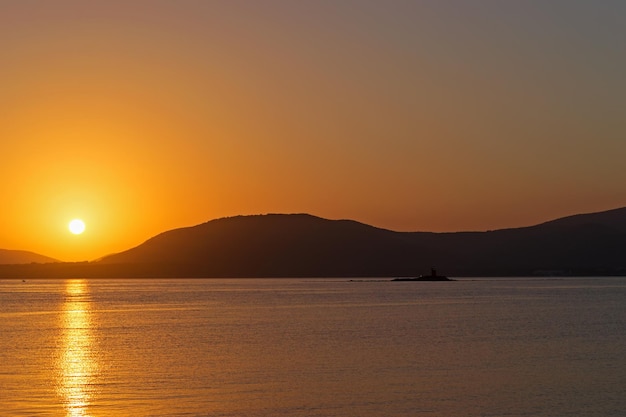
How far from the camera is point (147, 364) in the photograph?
43969mm

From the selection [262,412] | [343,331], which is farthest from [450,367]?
[343,331]

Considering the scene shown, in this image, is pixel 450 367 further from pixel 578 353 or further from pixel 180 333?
pixel 180 333

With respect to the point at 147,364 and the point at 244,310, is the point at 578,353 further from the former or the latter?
the point at 244,310

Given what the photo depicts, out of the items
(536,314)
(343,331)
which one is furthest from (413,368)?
(536,314)

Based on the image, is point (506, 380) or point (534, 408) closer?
point (534, 408)

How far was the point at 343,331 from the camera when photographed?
6316cm

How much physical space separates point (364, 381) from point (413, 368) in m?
5.01

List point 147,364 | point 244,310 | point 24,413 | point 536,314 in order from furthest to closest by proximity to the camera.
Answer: point 244,310 → point 536,314 → point 147,364 → point 24,413

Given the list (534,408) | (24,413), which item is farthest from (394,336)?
(24,413)

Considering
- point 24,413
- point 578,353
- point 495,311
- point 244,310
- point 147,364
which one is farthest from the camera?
point 244,310

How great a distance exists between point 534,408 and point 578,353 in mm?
18055

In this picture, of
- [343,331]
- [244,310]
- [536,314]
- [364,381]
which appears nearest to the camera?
[364,381]

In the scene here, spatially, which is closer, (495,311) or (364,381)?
(364,381)

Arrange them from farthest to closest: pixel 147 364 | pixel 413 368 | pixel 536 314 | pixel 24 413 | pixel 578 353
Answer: pixel 536 314
pixel 578 353
pixel 147 364
pixel 413 368
pixel 24 413
